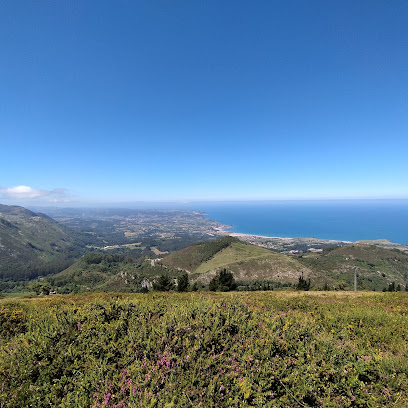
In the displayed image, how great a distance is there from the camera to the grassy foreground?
12.4ft

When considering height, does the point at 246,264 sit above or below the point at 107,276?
above

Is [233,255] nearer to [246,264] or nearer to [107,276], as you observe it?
[246,264]

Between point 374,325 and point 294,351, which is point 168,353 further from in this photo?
point 374,325

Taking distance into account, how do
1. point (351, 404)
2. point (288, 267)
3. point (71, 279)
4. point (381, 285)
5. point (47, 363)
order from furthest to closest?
point (71, 279)
point (288, 267)
point (381, 285)
point (47, 363)
point (351, 404)

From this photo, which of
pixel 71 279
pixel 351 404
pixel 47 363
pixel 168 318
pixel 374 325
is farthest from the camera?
pixel 71 279

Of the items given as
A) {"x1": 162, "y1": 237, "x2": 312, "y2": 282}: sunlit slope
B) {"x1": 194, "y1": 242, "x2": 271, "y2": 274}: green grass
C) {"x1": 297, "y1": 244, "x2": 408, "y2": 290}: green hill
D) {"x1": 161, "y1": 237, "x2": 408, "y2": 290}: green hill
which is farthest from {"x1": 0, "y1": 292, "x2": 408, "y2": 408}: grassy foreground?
{"x1": 194, "y1": 242, "x2": 271, "y2": 274}: green grass

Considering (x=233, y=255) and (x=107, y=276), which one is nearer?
(x=233, y=255)

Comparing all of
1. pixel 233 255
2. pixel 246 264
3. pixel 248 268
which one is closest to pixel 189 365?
pixel 248 268

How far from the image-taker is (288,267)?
4286 inches

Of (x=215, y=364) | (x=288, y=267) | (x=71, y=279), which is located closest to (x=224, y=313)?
(x=215, y=364)

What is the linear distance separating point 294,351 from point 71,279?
168 meters

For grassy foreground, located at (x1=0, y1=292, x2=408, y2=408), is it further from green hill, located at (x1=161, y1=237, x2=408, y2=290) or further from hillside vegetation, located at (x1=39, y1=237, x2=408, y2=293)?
green hill, located at (x1=161, y1=237, x2=408, y2=290)

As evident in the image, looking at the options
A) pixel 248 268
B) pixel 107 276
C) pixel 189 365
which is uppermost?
pixel 189 365

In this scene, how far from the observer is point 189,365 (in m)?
4.13
